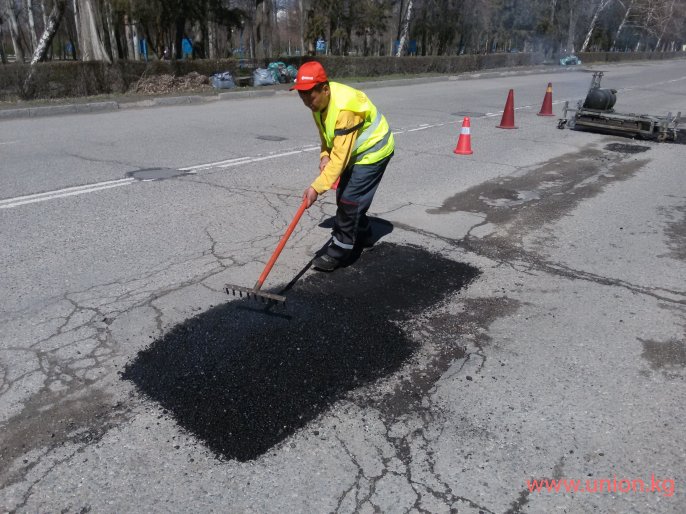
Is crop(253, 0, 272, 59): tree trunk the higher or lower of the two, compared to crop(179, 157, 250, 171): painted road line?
higher

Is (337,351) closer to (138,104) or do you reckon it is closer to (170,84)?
(138,104)

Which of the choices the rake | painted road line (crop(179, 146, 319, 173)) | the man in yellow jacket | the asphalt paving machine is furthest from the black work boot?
the asphalt paving machine

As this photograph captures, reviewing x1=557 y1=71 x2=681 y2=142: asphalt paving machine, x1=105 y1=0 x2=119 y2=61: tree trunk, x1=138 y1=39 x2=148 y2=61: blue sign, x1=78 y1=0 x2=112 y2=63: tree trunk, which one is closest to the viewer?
x1=557 y1=71 x2=681 y2=142: asphalt paving machine

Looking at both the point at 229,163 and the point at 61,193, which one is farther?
the point at 229,163

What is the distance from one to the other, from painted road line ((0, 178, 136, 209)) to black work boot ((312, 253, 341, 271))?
3166 mm

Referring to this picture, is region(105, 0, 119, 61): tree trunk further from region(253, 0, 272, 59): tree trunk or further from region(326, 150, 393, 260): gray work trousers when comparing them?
region(326, 150, 393, 260): gray work trousers

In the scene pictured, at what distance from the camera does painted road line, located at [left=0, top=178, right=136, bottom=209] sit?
5492 mm

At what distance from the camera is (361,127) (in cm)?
389

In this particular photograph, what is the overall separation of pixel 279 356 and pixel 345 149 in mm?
1514

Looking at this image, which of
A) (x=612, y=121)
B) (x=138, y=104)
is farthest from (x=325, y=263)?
(x=138, y=104)

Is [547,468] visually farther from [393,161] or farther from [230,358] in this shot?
[393,161]

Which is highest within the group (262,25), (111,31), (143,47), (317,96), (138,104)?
(262,25)

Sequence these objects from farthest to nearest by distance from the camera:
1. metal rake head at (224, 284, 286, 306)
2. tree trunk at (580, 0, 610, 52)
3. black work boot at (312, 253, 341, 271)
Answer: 1. tree trunk at (580, 0, 610, 52)
2. black work boot at (312, 253, 341, 271)
3. metal rake head at (224, 284, 286, 306)

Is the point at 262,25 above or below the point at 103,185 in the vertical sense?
above
